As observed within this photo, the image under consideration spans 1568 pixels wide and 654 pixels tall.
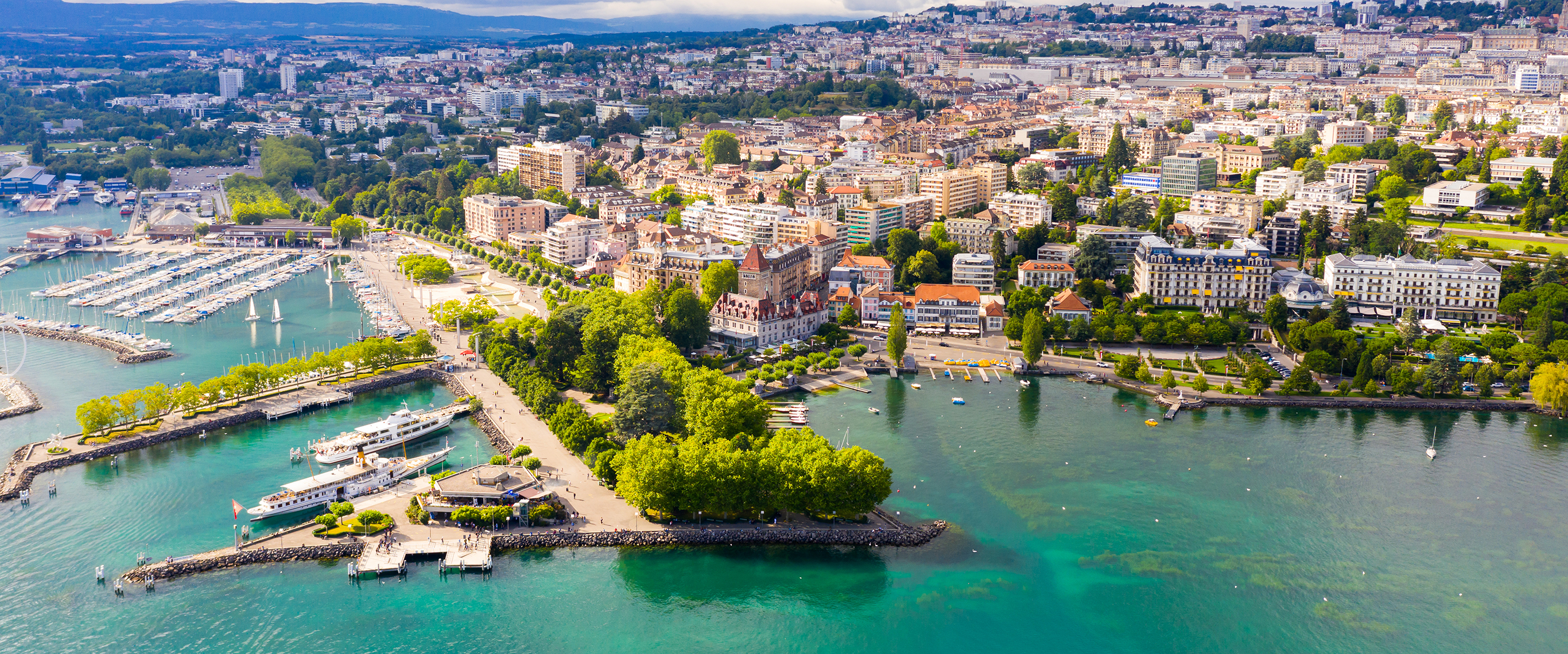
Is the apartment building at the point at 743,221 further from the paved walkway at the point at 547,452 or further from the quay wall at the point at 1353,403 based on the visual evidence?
the quay wall at the point at 1353,403

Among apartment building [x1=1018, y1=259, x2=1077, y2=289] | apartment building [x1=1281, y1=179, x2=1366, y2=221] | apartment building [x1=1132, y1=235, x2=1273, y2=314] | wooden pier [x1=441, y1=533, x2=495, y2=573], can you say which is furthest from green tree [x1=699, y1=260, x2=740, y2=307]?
apartment building [x1=1281, y1=179, x2=1366, y2=221]

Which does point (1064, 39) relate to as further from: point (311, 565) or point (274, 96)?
point (311, 565)

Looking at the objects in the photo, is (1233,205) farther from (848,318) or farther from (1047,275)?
(848,318)

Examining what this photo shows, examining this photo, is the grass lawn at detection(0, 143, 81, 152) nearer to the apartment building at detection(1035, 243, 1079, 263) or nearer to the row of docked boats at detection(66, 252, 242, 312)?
the row of docked boats at detection(66, 252, 242, 312)

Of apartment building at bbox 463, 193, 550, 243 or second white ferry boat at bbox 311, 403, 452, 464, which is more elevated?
apartment building at bbox 463, 193, 550, 243

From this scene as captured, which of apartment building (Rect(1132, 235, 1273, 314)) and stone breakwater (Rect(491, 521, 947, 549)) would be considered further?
apartment building (Rect(1132, 235, 1273, 314))

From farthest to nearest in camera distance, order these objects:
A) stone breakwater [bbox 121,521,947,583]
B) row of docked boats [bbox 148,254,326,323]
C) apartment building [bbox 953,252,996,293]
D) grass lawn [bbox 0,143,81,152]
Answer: grass lawn [bbox 0,143,81,152] → apartment building [bbox 953,252,996,293] → row of docked boats [bbox 148,254,326,323] → stone breakwater [bbox 121,521,947,583]
